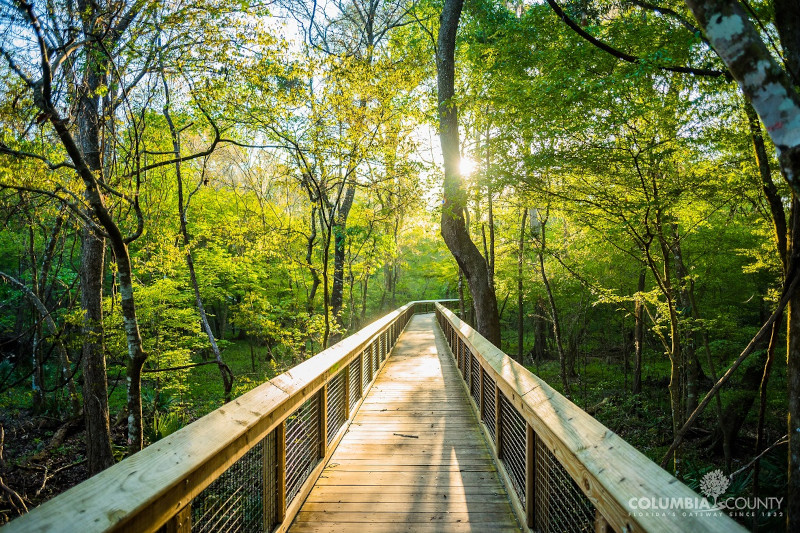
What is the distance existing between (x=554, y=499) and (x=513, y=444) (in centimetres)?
92

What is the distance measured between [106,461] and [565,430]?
285 inches

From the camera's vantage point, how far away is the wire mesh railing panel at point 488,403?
416cm

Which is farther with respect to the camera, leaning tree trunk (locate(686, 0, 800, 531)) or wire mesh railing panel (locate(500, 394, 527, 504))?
wire mesh railing panel (locate(500, 394, 527, 504))

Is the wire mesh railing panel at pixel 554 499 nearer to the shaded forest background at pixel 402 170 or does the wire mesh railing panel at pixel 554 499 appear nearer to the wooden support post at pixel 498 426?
the wooden support post at pixel 498 426

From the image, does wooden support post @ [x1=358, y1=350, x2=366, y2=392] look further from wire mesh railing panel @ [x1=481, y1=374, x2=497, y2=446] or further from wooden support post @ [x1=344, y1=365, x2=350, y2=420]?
wire mesh railing panel @ [x1=481, y1=374, x2=497, y2=446]

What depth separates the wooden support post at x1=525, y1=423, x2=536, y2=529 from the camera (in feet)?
8.01

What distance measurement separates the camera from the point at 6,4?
408 cm

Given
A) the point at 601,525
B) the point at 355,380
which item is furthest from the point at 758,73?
the point at 355,380

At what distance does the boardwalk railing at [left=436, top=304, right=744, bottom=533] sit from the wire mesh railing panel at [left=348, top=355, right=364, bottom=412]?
6.84 feet

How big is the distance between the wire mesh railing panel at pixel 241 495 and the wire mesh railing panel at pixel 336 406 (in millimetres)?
1540

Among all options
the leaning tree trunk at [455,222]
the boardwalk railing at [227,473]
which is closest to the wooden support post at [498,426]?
the boardwalk railing at [227,473]

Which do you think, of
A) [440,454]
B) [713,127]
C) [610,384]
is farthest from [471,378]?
[610,384]

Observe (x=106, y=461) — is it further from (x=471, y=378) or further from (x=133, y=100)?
(x=133, y=100)

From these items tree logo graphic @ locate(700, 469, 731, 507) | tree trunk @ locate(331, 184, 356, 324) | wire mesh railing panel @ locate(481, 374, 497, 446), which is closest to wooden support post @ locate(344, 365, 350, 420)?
wire mesh railing panel @ locate(481, 374, 497, 446)
